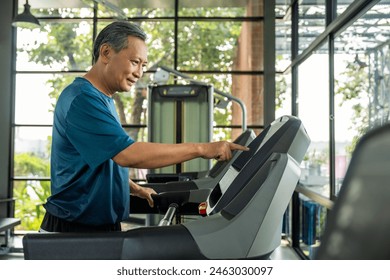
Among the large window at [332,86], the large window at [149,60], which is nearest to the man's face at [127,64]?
the large window at [332,86]

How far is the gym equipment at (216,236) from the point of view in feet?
2.33

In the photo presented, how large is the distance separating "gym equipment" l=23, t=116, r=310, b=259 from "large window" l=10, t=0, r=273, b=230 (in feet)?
11.5

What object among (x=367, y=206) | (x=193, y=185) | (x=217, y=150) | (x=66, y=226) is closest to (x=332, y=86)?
(x=193, y=185)

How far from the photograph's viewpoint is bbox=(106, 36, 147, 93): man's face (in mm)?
1015

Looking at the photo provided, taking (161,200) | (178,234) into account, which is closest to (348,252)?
(178,234)

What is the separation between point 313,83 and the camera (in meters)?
Result: 3.31

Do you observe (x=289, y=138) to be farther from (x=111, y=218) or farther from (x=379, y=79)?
(x=379, y=79)

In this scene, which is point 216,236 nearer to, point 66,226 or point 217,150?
point 217,150

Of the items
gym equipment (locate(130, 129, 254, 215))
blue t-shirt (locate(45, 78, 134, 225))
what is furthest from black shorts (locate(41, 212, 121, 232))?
gym equipment (locate(130, 129, 254, 215))

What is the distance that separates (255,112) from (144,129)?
99 centimetres

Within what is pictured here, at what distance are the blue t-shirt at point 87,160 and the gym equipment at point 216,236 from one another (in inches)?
8.9

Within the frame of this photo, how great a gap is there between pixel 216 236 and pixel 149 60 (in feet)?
12.2

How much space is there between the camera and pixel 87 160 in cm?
92

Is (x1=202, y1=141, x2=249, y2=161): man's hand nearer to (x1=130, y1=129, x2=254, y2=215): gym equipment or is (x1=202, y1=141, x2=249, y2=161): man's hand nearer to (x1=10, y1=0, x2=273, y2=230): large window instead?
(x1=130, y1=129, x2=254, y2=215): gym equipment
